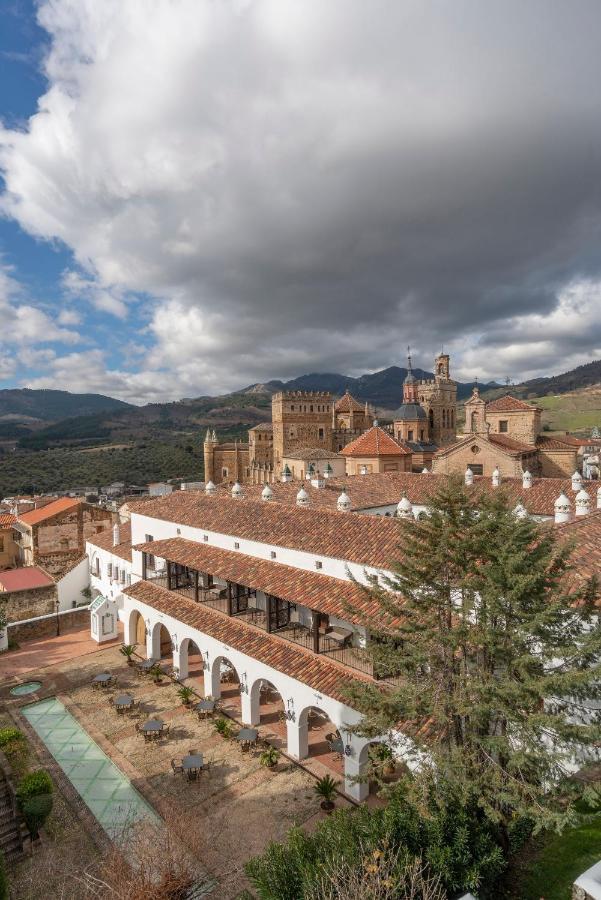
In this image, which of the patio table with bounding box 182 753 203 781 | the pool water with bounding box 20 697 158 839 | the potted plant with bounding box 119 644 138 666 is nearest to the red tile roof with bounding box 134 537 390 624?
the potted plant with bounding box 119 644 138 666

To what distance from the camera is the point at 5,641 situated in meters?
26.0

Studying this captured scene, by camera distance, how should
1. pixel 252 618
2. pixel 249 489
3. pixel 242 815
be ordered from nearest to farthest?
pixel 242 815 → pixel 252 618 → pixel 249 489

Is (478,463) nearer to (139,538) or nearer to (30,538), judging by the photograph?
(139,538)

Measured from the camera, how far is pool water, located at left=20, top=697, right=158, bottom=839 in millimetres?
13393

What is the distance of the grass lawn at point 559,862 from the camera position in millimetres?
9117

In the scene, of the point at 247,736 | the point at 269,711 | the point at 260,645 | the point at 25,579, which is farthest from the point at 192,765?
the point at 25,579

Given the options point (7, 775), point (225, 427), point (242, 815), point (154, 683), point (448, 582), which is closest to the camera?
point (448, 582)

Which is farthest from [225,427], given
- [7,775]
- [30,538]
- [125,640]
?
[7,775]

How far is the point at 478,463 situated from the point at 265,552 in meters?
22.3

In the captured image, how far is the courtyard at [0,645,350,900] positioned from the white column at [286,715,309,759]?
0.25 meters

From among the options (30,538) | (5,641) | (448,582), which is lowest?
(5,641)

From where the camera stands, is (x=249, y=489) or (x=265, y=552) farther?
(x=249, y=489)

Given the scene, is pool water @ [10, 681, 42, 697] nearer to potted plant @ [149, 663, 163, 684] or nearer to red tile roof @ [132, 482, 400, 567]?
potted plant @ [149, 663, 163, 684]

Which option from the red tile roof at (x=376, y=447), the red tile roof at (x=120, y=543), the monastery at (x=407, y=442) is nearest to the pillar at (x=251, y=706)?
the red tile roof at (x=120, y=543)
